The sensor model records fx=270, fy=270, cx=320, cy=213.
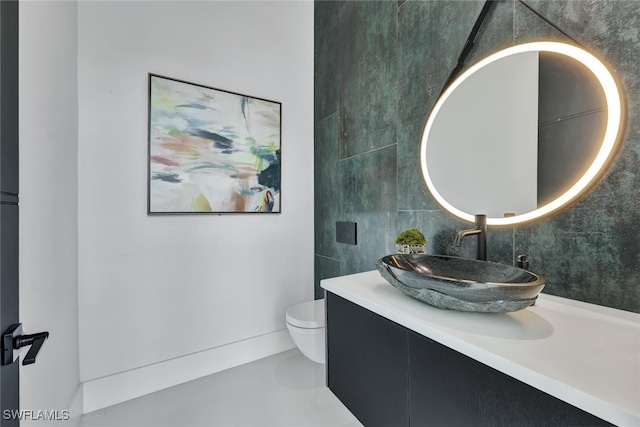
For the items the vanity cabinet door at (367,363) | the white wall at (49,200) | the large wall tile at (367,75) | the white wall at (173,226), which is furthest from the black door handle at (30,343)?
the large wall tile at (367,75)

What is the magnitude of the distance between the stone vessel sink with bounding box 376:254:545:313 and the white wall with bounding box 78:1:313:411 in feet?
4.14

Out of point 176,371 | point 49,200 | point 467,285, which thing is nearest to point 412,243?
point 467,285

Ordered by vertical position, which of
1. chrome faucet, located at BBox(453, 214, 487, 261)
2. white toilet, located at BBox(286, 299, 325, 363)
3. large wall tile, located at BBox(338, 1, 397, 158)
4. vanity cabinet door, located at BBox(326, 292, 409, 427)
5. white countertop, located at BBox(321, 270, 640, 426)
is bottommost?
white toilet, located at BBox(286, 299, 325, 363)

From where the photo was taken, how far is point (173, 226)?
5.63 feet

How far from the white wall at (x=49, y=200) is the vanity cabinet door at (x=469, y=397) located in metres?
1.13

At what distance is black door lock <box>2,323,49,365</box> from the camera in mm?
575

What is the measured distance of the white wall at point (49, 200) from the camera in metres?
0.87

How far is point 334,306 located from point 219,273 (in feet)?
3.64

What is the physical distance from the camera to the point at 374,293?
3.00 feet

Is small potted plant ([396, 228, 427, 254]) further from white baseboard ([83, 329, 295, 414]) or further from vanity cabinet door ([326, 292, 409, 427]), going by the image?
white baseboard ([83, 329, 295, 414])

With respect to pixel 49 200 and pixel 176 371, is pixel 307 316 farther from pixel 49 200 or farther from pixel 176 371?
pixel 49 200

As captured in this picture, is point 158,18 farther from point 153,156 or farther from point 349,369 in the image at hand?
point 349,369

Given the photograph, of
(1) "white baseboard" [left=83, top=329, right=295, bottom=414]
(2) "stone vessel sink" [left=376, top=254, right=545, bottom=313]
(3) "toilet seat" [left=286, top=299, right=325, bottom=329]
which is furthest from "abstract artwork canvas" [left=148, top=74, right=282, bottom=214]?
(2) "stone vessel sink" [left=376, top=254, right=545, bottom=313]

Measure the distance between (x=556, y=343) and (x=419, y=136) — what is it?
1063 millimetres
